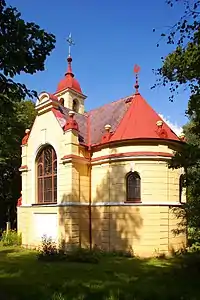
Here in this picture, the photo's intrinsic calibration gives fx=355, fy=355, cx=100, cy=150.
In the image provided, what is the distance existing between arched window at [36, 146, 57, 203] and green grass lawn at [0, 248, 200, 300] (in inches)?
201

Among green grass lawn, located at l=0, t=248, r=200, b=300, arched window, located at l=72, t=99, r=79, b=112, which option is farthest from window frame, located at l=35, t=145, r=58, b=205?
arched window, located at l=72, t=99, r=79, b=112

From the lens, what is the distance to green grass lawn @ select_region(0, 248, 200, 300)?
932cm

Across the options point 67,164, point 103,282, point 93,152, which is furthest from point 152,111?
point 103,282

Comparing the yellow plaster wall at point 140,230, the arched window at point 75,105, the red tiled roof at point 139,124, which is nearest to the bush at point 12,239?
the yellow plaster wall at point 140,230

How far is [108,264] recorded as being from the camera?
15844 mm

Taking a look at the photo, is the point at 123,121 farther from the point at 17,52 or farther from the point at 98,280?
the point at 17,52

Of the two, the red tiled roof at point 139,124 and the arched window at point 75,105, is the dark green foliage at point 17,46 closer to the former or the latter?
→ the red tiled roof at point 139,124

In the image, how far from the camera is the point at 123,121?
20.8m

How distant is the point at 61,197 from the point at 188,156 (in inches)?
422

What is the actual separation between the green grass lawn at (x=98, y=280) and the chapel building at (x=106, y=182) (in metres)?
2.33

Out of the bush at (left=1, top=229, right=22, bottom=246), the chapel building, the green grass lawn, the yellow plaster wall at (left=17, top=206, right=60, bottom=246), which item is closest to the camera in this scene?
the green grass lawn

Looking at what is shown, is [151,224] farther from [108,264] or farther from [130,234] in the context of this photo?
[108,264]

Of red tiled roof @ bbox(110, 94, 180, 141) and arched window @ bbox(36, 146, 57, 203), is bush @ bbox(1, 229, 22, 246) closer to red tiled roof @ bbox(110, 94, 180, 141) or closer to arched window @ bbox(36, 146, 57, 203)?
arched window @ bbox(36, 146, 57, 203)

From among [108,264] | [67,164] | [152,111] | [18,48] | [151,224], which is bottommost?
[108,264]
